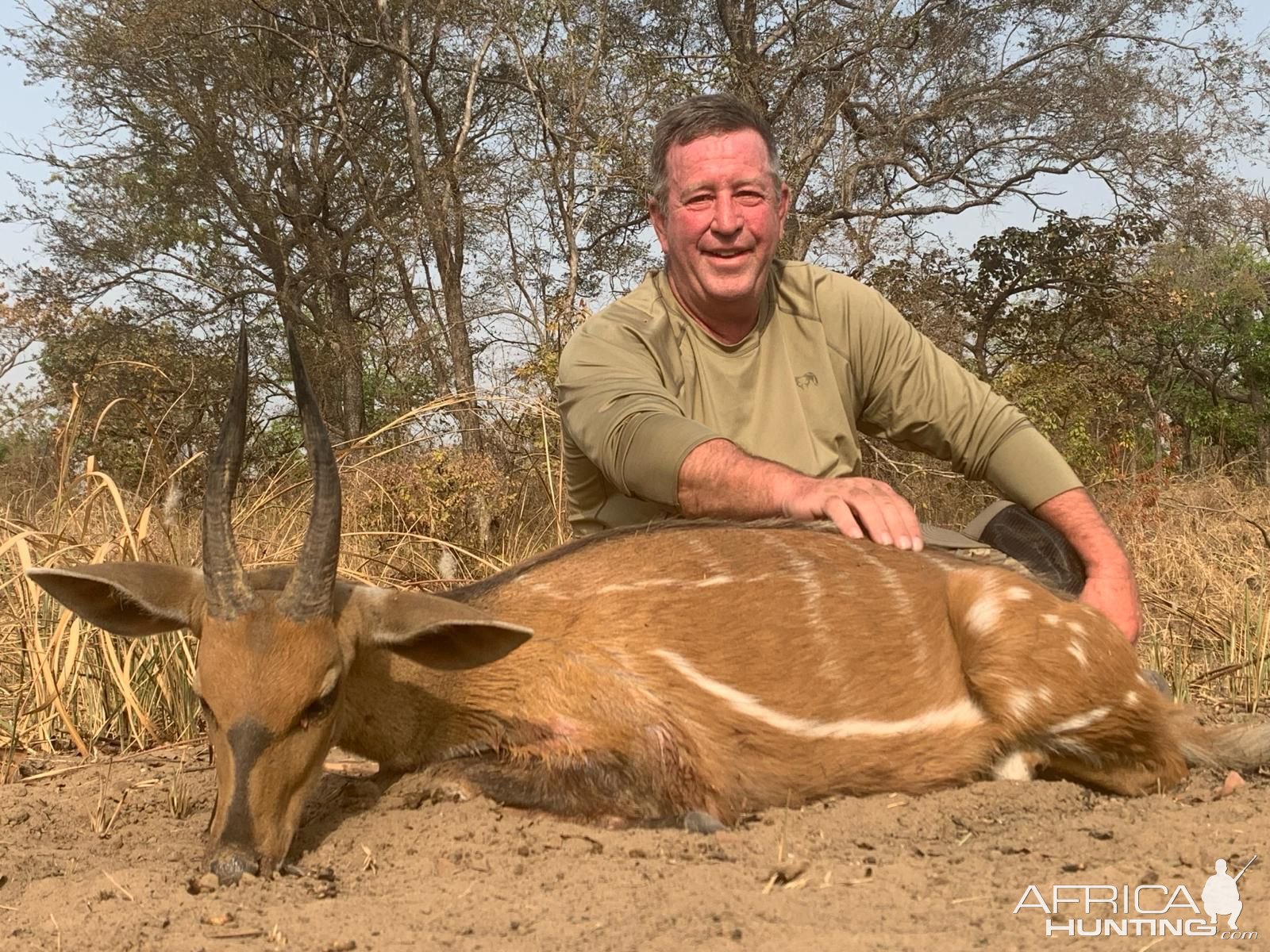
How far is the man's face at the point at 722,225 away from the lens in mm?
4738

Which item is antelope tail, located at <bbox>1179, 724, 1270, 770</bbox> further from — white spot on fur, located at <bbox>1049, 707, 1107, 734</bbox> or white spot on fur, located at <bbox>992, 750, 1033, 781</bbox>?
white spot on fur, located at <bbox>992, 750, 1033, 781</bbox>

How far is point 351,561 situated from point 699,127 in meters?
2.99

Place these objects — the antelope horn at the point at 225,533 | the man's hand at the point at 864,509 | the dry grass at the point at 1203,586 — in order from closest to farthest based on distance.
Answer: the antelope horn at the point at 225,533, the man's hand at the point at 864,509, the dry grass at the point at 1203,586

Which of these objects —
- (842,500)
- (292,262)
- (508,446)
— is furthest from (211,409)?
(842,500)

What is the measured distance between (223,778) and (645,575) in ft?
4.78

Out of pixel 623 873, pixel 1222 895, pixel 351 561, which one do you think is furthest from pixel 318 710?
pixel 351 561

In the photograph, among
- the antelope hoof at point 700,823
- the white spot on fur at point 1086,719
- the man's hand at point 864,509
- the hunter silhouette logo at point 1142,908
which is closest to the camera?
the hunter silhouette logo at point 1142,908

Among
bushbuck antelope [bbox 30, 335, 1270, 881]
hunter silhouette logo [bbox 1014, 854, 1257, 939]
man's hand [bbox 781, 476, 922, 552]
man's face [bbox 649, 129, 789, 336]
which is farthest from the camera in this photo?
man's face [bbox 649, 129, 789, 336]

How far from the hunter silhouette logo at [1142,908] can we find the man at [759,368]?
6.34ft

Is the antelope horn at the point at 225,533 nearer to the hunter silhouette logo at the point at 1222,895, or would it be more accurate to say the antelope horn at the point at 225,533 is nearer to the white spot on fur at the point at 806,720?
the white spot on fur at the point at 806,720

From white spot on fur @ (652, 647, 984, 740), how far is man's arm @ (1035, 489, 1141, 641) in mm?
1026

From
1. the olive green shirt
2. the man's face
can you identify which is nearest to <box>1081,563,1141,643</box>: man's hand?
the olive green shirt

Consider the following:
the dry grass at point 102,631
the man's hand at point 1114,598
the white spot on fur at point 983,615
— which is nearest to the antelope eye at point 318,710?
the dry grass at point 102,631

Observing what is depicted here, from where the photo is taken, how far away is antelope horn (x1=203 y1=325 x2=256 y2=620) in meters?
3.06
